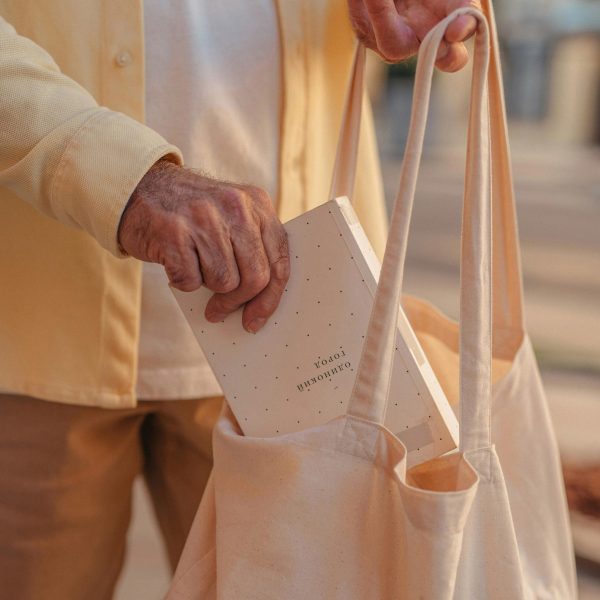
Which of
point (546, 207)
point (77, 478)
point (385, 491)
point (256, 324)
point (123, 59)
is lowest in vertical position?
point (546, 207)

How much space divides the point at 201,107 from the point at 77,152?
26 cm

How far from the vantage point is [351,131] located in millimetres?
1033

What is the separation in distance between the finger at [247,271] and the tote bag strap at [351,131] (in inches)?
8.5

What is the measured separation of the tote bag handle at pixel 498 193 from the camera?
0.98m

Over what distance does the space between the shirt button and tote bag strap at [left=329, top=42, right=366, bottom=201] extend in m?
0.25

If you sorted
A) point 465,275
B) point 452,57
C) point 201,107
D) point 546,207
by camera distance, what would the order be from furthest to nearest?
point 546,207 → point 201,107 → point 452,57 → point 465,275

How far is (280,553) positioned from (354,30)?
1.95 ft

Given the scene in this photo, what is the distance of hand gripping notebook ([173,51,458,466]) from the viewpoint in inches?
34.2

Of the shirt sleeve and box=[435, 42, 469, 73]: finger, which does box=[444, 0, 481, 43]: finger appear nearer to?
box=[435, 42, 469, 73]: finger

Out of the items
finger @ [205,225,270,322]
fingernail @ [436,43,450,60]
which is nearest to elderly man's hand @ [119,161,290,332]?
finger @ [205,225,270,322]

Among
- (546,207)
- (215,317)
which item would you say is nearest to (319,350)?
(215,317)

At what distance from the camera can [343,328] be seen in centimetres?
88

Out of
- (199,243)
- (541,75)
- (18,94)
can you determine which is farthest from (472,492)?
(541,75)

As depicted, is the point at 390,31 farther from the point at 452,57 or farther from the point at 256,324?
the point at 256,324
